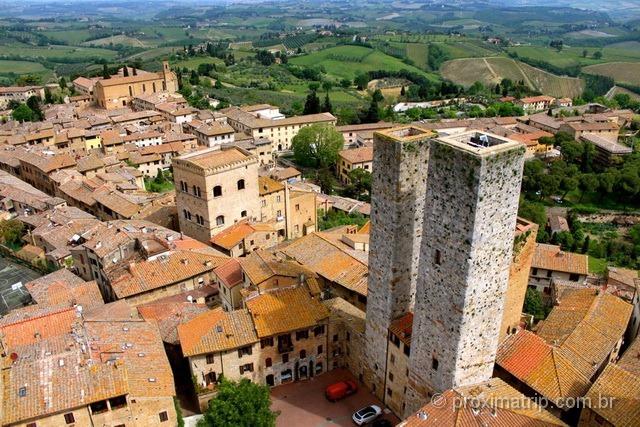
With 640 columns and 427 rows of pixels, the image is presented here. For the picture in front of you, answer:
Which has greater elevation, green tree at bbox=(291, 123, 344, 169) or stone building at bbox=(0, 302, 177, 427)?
stone building at bbox=(0, 302, 177, 427)

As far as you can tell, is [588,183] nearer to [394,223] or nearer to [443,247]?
[394,223]

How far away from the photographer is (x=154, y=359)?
32.9 metres

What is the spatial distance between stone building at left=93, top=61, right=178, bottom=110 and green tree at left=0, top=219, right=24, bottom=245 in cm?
6833

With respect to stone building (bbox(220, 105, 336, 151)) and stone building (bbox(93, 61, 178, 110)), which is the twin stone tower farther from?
stone building (bbox(93, 61, 178, 110))

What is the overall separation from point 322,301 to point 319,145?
5854cm

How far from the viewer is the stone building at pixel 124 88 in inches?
4781

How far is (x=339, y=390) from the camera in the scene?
36.6 metres

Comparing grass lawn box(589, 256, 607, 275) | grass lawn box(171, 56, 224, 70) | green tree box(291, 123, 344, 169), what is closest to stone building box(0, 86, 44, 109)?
grass lawn box(171, 56, 224, 70)

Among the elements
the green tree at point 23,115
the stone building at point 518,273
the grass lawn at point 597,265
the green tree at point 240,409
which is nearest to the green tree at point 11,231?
the green tree at point 240,409

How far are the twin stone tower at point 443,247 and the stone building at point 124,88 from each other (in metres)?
105

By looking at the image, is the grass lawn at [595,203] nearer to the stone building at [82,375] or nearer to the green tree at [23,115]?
the stone building at [82,375]

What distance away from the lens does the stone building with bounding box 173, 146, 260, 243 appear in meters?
53.4

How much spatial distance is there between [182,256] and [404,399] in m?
23.3

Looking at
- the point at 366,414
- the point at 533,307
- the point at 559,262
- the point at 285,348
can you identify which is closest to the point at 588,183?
the point at 559,262
